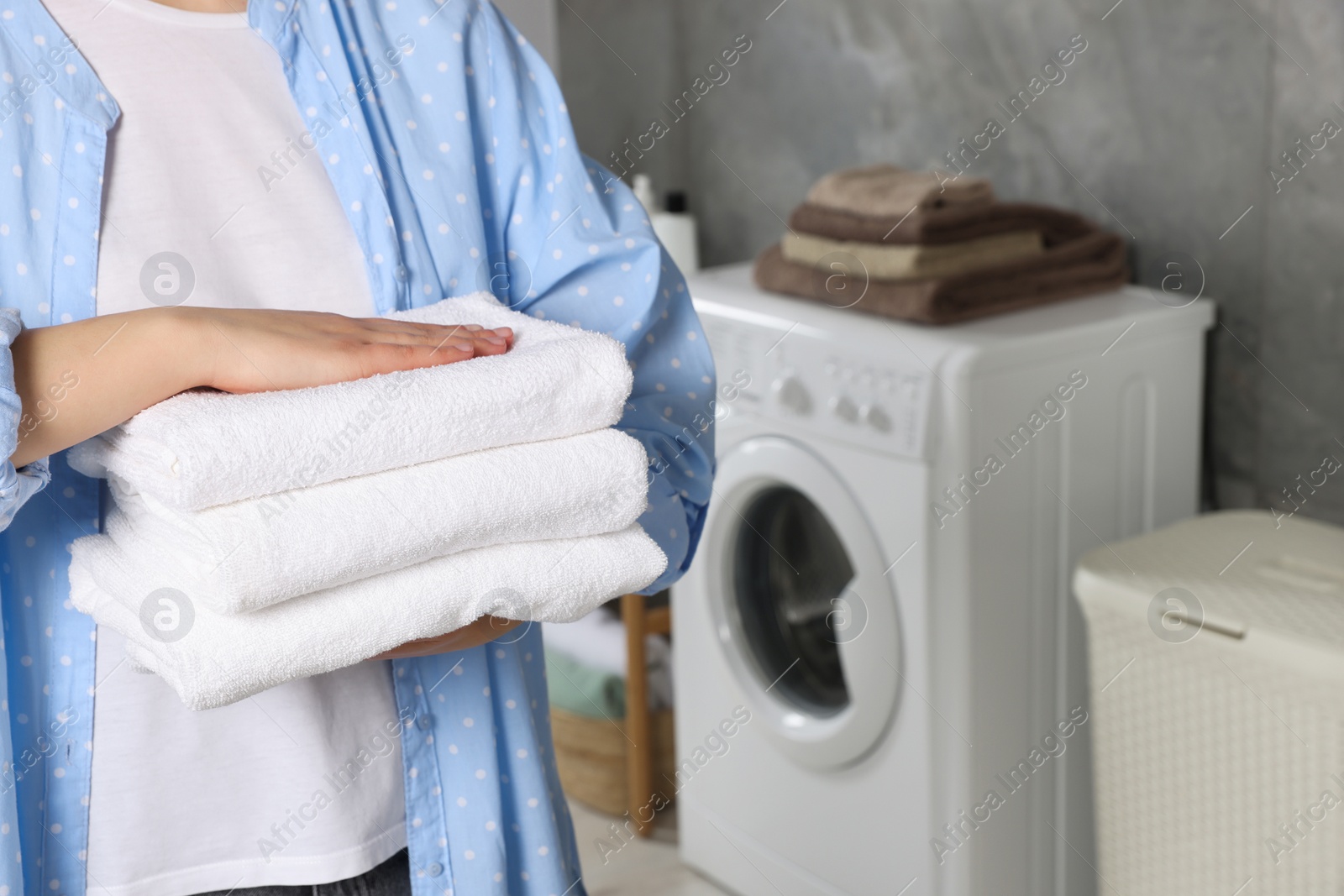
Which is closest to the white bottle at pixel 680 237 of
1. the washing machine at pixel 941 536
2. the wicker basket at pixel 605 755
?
the washing machine at pixel 941 536

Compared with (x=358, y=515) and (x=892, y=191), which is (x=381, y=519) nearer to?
(x=358, y=515)

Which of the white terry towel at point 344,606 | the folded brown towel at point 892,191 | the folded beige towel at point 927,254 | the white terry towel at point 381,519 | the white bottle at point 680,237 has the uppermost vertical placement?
the white terry towel at point 381,519

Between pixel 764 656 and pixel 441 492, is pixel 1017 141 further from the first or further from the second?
pixel 441 492

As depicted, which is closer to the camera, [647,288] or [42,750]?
[42,750]

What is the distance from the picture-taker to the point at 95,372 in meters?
0.57

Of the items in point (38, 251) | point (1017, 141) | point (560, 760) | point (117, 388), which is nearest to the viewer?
point (117, 388)

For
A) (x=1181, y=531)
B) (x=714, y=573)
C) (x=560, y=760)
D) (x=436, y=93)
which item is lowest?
(x=560, y=760)

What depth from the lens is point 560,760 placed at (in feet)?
7.02

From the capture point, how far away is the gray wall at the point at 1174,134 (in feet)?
4.69

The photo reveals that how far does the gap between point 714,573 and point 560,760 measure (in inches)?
23.5

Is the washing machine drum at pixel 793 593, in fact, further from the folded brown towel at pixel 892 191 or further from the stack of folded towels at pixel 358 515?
the stack of folded towels at pixel 358 515

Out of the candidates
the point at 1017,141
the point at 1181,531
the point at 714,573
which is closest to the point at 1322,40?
the point at 1017,141

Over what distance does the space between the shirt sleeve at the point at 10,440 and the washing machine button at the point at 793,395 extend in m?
1.07

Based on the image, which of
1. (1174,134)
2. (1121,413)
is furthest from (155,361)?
(1174,134)
